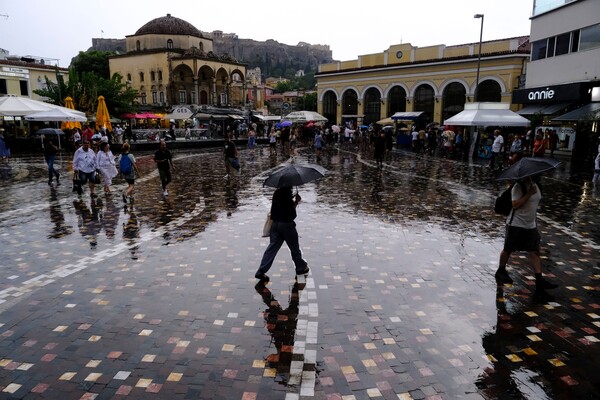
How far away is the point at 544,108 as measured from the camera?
2489cm

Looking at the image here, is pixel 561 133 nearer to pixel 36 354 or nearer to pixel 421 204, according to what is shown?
pixel 421 204

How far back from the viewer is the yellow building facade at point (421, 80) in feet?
122

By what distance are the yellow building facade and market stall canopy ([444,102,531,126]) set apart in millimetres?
13659

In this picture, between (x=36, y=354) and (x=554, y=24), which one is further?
(x=554, y=24)

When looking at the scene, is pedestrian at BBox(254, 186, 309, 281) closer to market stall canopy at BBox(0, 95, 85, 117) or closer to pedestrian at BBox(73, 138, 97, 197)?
pedestrian at BBox(73, 138, 97, 197)

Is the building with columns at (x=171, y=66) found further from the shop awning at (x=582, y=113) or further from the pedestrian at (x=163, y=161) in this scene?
the pedestrian at (x=163, y=161)

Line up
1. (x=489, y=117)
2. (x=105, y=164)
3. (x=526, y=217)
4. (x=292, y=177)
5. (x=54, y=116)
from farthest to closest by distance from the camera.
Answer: (x=54, y=116) → (x=489, y=117) → (x=105, y=164) → (x=292, y=177) → (x=526, y=217)

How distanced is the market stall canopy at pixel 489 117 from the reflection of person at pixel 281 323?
1755cm

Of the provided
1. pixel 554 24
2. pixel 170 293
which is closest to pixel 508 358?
pixel 170 293

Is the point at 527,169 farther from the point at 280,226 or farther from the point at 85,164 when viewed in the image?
the point at 85,164

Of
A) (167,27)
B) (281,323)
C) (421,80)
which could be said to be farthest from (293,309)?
(167,27)

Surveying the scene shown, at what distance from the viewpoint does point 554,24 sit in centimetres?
2467

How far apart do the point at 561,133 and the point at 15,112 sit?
95.7 ft

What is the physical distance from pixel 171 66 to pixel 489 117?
48.8m
